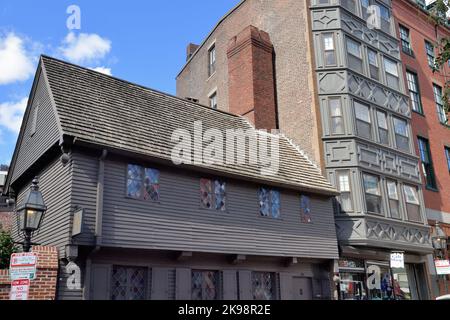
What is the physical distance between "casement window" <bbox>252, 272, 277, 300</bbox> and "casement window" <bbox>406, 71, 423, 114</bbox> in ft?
44.2

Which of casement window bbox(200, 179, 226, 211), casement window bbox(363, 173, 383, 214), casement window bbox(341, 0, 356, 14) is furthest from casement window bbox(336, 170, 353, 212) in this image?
casement window bbox(341, 0, 356, 14)

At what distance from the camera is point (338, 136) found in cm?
1939

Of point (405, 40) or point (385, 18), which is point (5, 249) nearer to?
point (385, 18)

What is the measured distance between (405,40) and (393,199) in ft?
33.3

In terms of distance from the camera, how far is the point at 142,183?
44.4 feet

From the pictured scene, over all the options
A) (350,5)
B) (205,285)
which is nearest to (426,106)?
(350,5)

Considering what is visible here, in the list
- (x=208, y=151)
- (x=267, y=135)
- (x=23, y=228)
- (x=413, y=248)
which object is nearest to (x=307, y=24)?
(x=267, y=135)

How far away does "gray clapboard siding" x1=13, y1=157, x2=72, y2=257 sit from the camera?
1225 centimetres

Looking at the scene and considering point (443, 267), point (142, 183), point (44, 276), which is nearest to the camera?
point (44, 276)

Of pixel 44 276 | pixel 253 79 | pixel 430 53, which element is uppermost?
pixel 430 53

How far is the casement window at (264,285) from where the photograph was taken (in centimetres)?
1571

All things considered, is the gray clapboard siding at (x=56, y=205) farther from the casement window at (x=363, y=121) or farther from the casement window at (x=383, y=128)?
the casement window at (x=383, y=128)

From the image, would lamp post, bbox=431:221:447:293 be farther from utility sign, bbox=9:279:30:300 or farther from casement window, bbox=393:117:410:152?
utility sign, bbox=9:279:30:300
